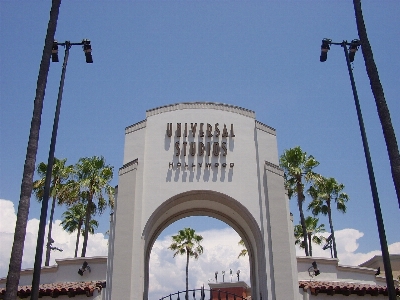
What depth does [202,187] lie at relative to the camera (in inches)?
701

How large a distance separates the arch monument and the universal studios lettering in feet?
0.15

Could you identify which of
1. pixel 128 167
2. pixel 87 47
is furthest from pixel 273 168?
pixel 87 47

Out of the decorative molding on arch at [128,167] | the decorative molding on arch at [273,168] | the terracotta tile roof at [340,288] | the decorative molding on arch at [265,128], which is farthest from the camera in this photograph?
the decorative molding on arch at [265,128]

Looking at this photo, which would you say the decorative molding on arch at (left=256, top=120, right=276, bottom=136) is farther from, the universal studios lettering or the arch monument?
the universal studios lettering

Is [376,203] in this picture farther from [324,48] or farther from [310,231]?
[310,231]

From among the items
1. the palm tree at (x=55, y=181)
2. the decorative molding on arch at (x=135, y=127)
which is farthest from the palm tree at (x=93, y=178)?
the decorative molding on arch at (x=135, y=127)

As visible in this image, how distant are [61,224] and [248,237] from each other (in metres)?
24.9

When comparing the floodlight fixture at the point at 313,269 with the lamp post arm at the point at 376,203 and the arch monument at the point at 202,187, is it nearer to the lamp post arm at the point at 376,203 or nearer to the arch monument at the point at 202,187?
the arch monument at the point at 202,187

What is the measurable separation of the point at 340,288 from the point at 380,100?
8.66 metres

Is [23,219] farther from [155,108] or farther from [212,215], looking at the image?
[212,215]

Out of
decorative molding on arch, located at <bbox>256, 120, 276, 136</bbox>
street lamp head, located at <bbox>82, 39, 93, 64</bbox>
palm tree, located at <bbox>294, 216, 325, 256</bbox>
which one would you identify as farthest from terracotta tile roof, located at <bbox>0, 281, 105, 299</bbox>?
palm tree, located at <bbox>294, 216, 325, 256</bbox>

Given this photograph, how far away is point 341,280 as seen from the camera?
1964cm

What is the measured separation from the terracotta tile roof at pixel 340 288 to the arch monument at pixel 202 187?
1394mm

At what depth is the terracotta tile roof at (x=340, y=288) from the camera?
1720cm
